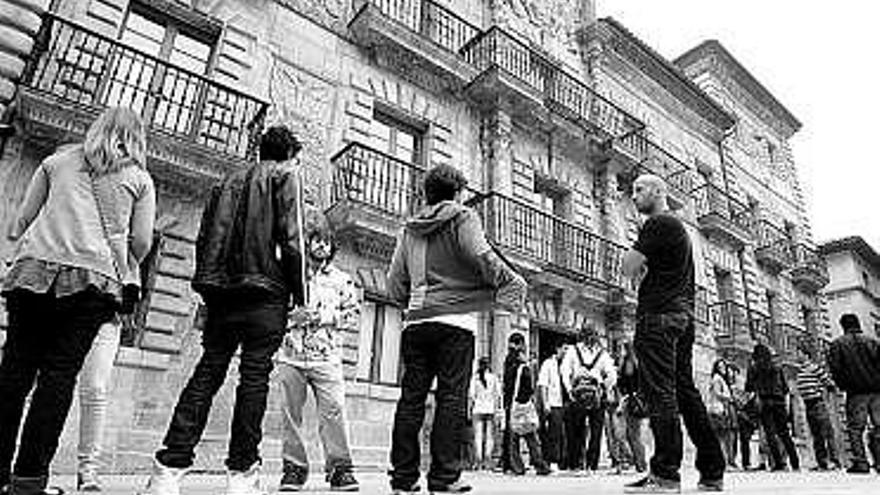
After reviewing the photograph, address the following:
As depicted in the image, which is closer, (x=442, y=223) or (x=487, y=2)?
(x=442, y=223)

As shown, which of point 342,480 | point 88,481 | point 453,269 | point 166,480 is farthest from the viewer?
point 342,480

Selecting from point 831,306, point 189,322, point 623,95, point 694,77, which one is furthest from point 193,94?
point 831,306

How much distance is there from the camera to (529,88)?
13.1 metres

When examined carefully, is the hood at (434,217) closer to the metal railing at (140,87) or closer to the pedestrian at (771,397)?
the metal railing at (140,87)

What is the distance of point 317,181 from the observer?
981 cm

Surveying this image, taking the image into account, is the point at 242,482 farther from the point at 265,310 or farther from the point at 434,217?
the point at 434,217

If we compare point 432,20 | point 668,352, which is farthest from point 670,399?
point 432,20

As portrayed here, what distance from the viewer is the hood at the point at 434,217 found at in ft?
11.6

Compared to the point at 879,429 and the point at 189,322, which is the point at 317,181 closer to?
the point at 189,322

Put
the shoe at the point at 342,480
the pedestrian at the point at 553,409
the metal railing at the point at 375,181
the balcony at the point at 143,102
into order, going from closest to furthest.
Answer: the shoe at the point at 342,480
the balcony at the point at 143,102
the pedestrian at the point at 553,409
the metal railing at the point at 375,181

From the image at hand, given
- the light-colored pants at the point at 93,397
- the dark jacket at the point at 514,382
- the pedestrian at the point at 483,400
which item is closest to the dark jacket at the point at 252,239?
the light-colored pants at the point at 93,397

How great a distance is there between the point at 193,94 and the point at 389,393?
5373mm

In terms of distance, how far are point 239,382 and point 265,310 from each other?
1.24ft

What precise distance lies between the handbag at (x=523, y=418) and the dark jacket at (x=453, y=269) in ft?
14.1
